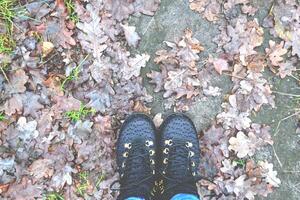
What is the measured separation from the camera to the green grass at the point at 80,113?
3658mm

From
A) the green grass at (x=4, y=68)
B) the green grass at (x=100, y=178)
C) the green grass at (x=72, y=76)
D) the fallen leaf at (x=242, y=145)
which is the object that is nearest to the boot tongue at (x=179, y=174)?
the fallen leaf at (x=242, y=145)

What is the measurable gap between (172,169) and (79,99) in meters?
0.92

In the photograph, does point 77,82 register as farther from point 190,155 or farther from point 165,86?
point 190,155

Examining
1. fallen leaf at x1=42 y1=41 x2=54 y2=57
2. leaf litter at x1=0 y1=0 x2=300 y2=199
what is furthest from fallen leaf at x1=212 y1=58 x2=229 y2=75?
fallen leaf at x1=42 y1=41 x2=54 y2=57

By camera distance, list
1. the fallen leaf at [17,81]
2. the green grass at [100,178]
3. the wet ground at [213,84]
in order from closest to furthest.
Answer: the fallen leaf at [17,81]
the green grass at [100,178]
the wet ground at [213,84]

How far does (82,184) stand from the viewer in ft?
12.0

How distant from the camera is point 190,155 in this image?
371 cm

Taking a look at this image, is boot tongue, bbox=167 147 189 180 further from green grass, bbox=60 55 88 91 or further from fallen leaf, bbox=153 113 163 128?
green grass, bbox=60 55 88 91

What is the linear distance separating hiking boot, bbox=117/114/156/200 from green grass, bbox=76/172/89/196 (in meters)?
0.26

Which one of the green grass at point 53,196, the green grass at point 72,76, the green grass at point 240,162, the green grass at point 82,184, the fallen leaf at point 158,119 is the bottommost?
the green grass at point 53,196

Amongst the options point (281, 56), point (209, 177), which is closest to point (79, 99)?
point (209, 177)

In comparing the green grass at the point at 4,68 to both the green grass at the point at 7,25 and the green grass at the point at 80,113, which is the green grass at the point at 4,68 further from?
the green grass at the point at 80,113

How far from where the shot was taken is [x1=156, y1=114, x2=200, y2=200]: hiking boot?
3682mm

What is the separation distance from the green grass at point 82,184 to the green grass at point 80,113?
1.42 feet
